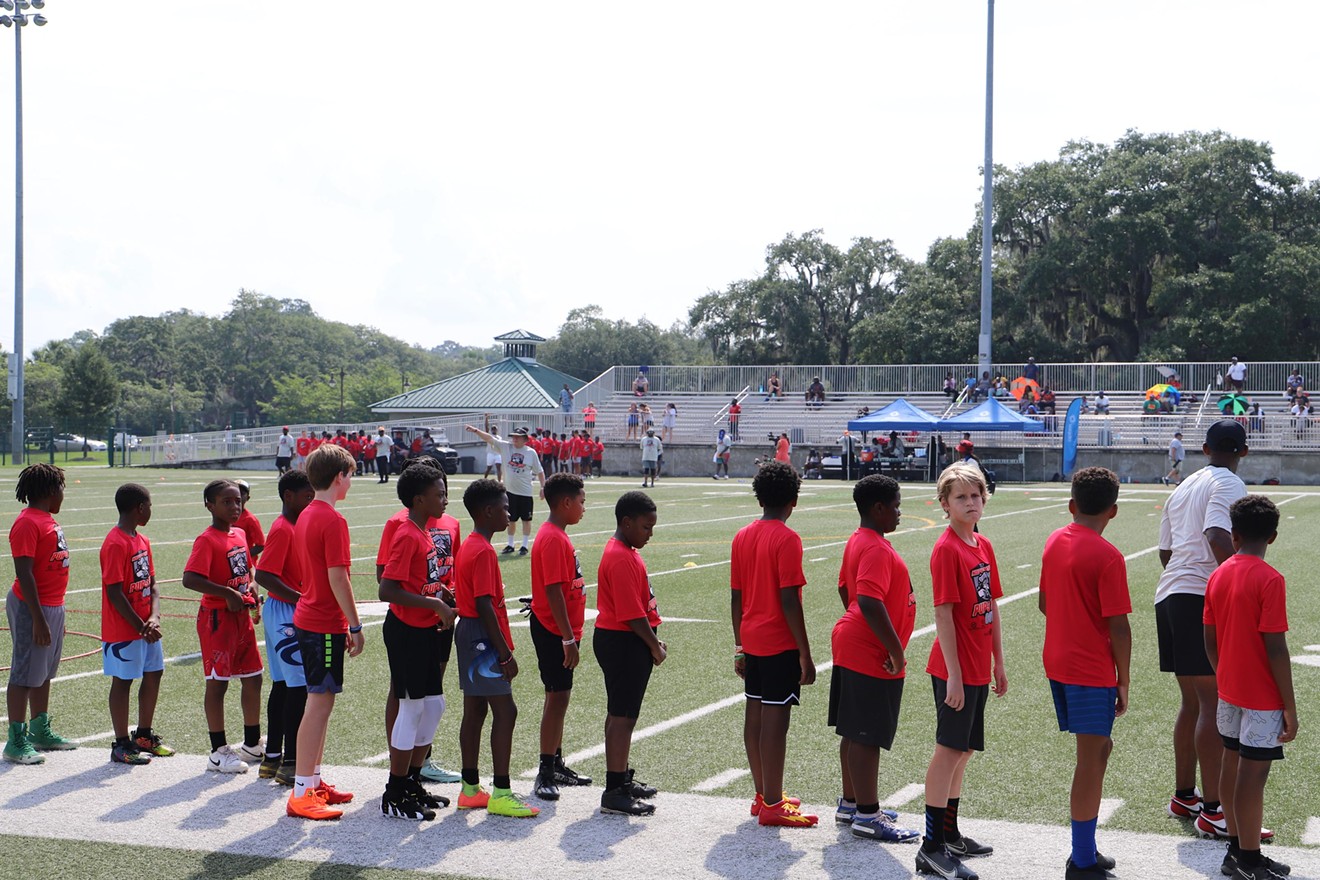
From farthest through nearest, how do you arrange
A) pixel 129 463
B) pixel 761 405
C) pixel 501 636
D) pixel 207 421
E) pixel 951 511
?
pixel 207 421 < pixel 129 463 < pixel 761 405 < pixel 501 636 < pixel 951 511

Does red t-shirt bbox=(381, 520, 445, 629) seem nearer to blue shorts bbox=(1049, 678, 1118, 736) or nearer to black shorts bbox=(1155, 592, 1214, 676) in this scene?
blue shorts bbox=(1049, 678, 1118, 736)

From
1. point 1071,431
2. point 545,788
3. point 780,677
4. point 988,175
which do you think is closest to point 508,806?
point 545,788

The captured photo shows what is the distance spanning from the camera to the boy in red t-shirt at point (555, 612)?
20.0ft

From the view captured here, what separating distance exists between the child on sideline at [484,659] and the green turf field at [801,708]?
2.15 ft

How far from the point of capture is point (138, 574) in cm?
701

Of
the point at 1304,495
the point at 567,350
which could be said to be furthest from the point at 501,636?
the point at 567,350

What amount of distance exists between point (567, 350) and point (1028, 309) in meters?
54.1

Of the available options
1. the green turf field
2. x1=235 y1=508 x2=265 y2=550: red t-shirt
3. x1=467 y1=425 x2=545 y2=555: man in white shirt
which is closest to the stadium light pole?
the green turf field

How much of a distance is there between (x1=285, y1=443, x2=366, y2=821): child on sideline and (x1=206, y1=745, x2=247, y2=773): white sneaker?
68cm

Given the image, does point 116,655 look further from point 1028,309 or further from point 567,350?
point 567,350

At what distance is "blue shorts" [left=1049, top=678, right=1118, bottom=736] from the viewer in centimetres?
502

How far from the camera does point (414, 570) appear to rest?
235 inches

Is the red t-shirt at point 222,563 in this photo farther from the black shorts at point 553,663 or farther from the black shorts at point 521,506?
the black shorts at point 521,506

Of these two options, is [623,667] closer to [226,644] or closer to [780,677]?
[780,677]
